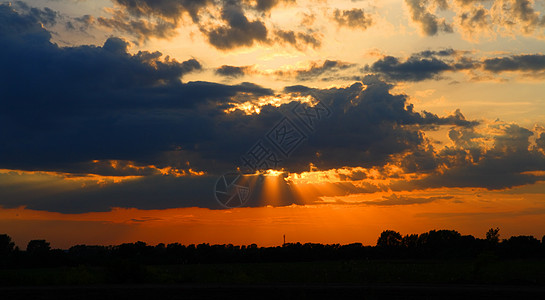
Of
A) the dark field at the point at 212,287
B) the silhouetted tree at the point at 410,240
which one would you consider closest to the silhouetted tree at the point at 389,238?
the silhouetted tree at the point at 410,240

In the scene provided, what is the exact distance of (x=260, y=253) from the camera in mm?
125312

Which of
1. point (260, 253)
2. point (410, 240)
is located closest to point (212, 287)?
point (260, 253)

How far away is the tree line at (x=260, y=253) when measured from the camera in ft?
360

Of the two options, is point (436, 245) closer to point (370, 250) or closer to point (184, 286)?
point (370, 250)

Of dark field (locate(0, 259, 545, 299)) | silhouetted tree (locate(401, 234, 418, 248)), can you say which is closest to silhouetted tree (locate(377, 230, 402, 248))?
silhouetted tree (locate(401, 234, 418, 248))

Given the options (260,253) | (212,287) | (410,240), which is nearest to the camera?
(212,287)

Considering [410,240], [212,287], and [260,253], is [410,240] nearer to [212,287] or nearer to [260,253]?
[260,253]

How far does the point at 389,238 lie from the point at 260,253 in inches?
3049

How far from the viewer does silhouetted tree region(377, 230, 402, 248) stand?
186512 mm

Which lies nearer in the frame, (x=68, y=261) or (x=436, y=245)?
(x=68, y=261)

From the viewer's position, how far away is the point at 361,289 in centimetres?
4584

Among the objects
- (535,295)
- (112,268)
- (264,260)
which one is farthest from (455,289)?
(264,260)

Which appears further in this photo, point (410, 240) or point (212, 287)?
point (410, 240)

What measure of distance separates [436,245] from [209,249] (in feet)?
232
